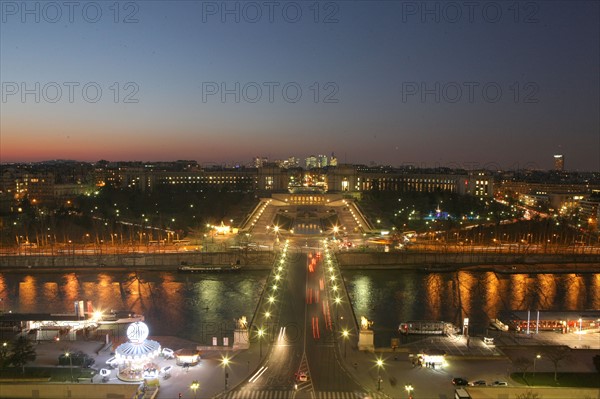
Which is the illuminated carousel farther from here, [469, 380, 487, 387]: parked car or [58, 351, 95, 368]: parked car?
[469, 380, 487, 387]: parked car

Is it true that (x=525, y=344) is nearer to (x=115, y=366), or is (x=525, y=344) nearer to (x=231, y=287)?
(x=115, y=366)

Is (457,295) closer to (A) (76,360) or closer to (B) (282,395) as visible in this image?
(B) (282,395)

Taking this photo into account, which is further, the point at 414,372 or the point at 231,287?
the point at 231,287

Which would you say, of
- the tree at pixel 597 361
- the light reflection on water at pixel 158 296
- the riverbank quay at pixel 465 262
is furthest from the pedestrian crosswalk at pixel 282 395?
the riverbank quay at pixel 465 262

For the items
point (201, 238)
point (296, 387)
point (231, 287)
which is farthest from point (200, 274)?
point (296, 387)

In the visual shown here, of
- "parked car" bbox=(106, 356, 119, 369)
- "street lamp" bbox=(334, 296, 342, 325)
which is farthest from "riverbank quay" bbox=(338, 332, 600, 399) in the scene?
"parked car" bbox=(106, 356, 119, 369)

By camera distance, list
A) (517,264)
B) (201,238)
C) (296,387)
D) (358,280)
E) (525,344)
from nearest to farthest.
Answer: (296,387) → (525,344) → (358,280) → (517,264) → (201,238)

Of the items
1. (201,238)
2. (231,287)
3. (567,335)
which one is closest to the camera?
(567,335)
